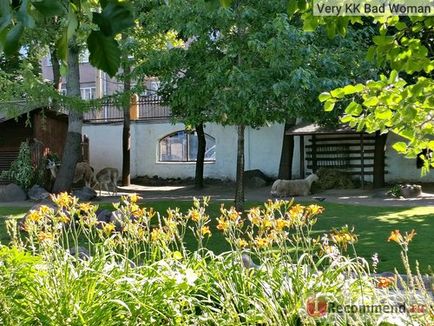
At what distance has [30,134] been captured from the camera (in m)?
22.0

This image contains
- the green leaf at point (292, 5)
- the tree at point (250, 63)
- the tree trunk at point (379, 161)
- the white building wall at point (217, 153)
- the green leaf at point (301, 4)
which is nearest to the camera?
the green leaf at point (301, 4)

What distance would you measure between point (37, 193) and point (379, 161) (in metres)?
12.6

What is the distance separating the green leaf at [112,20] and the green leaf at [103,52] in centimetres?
3

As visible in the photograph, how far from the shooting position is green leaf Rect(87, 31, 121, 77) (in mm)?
Result: 1437

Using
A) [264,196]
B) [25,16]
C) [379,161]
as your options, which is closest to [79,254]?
[25,16]

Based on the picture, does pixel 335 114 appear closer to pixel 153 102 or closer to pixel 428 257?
pixel 428 257

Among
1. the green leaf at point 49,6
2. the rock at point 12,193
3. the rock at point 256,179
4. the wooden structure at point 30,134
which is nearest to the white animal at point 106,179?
the wooden structure at point 30,134

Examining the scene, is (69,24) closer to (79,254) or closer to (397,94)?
(397,94)

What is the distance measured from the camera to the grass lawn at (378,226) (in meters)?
8.22

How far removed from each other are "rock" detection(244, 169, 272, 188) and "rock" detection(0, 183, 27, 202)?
899cm

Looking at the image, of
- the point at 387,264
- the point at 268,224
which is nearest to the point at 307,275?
the point at 268,224

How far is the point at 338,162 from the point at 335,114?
11.9 metres

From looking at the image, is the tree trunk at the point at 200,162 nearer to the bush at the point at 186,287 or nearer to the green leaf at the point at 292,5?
the bush at the point at 186,287

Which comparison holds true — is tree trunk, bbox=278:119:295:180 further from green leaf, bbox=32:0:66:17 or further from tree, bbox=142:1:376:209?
green leaf, bbox=32:0:66:17
